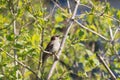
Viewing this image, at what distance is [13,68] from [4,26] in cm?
46

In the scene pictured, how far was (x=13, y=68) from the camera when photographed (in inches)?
116

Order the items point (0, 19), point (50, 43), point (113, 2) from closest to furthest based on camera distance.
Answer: point (0, 19) < point (50, 43) < point (113, 2)

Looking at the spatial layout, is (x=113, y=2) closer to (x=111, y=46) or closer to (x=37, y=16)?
(x=111, y=46)

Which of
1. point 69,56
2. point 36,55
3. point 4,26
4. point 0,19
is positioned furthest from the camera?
point 69,56

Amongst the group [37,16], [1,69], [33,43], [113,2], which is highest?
[113,2]

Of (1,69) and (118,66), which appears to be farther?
(118,66)

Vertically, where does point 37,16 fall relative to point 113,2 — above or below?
below

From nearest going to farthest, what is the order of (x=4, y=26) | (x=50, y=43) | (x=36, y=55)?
(x=36, y=55) → (x=4, y=26) → (x=50, y=43)

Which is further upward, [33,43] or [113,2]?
[113,2]

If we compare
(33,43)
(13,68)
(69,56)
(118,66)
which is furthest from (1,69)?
(69,56)

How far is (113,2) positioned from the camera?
8594 millimetres

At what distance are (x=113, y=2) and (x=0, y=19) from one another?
210 inches

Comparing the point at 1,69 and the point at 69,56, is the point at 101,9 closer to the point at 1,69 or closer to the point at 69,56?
the point at 1,69

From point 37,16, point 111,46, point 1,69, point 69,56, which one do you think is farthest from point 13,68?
point 69,56
